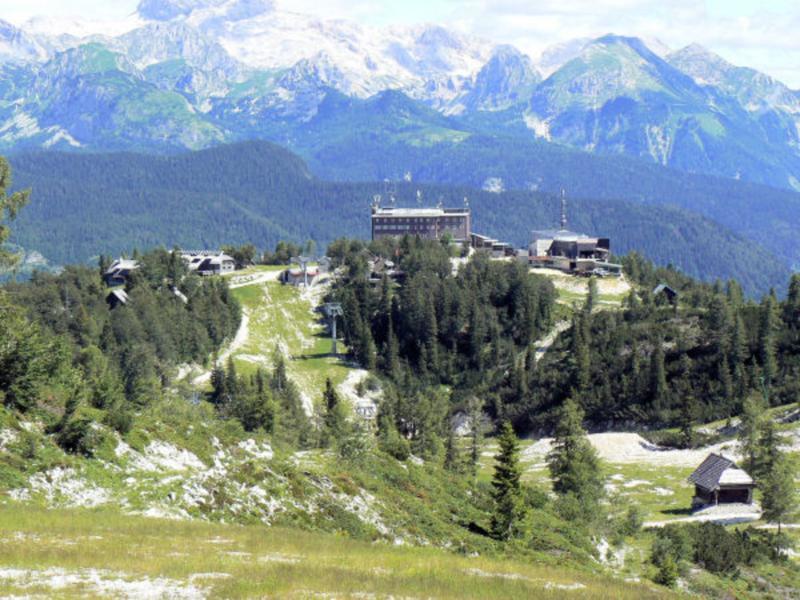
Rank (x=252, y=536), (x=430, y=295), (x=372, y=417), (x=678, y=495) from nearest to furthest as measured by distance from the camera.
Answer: (x=252, y=536) → (x=678, y=495) → (x=372, y=417) → (x=430, y=295)

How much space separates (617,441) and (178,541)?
9587 centimetres

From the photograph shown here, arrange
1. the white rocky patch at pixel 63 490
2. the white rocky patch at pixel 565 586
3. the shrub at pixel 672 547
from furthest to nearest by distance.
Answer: the shrub at pixel 672 547 < the white rocky patch at pixel 63 490 < the white rocky patch at pixel 565 586

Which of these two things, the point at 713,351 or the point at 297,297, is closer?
the point at 713,351

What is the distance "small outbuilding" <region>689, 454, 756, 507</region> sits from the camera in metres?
88.2

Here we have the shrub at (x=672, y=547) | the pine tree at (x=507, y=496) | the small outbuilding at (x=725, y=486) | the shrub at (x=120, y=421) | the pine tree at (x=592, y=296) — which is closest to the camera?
the shrub at (x=120, y=421)

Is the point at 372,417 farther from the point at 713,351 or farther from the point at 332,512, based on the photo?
the point at 332,512

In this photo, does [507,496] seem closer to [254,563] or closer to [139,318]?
[254,563]

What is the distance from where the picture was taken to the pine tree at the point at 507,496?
171ft

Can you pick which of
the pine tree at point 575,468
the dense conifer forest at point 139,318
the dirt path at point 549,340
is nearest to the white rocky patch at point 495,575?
Answer: the pine tree at point 575,468

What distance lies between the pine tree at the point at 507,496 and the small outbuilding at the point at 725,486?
38.8 meters

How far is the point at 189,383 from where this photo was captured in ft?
475

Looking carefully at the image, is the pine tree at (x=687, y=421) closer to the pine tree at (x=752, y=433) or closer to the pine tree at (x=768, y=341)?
the pine tree at (x=768, y=341)

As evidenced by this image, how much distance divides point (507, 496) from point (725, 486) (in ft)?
139

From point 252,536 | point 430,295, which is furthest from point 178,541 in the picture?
point 430,295
